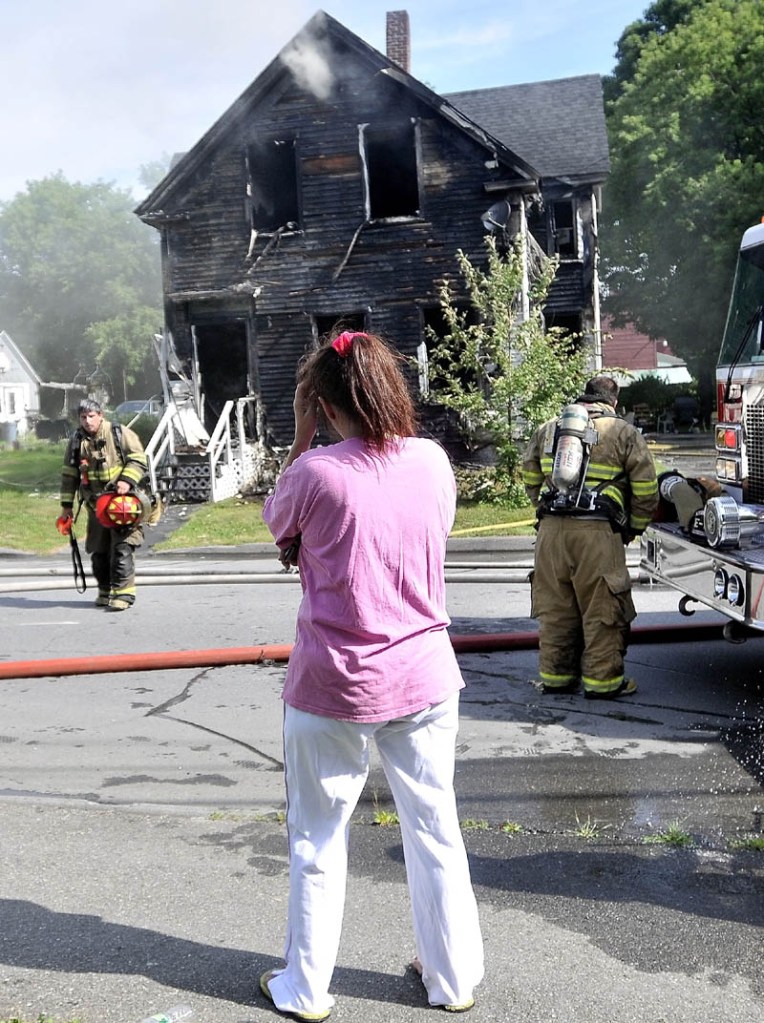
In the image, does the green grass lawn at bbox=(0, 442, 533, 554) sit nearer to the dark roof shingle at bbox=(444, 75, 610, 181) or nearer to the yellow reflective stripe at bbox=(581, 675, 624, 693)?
the yellow reflective stripe at bbox=(581, 675, 624, 693)

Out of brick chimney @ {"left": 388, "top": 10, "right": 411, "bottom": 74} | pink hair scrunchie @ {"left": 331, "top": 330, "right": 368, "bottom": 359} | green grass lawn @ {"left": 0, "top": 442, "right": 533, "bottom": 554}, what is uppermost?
brick chimney @ {"left": 388, "top": 10, "right": 411, "bottom": 74}

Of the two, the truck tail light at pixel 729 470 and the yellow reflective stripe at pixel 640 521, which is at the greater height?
the truck tail light at pixel 729 470

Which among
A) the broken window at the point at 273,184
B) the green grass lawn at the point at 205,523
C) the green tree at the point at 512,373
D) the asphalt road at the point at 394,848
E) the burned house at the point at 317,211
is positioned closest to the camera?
the asphalt road at the point at 394,848

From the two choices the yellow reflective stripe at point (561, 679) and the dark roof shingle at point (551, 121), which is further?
the dark roof shingle at point (551, 121)

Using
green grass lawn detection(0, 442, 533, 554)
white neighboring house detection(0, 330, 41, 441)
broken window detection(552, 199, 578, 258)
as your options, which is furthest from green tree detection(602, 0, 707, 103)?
white neighboring house detection(0, 330, 41, 441)

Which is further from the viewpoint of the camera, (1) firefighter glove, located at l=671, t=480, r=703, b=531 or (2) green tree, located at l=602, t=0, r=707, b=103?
(2) green tree, located at l=602, t=0, r=707, b=103

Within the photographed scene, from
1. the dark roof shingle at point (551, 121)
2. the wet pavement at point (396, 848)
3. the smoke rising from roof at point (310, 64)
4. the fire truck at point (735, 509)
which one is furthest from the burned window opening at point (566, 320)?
the fire truck at point (735, 509)

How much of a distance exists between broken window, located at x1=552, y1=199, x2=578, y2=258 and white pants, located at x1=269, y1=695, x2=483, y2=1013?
21.4 metres

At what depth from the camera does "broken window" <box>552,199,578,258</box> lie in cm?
2303

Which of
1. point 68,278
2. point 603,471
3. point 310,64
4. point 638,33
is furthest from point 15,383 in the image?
point 603,471

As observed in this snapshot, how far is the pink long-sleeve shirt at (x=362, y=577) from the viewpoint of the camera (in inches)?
104

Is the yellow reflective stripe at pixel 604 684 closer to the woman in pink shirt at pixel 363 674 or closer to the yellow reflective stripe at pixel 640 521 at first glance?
the yellow reflective stripe at pixel 640 521

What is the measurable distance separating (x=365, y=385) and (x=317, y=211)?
1791 centimetres

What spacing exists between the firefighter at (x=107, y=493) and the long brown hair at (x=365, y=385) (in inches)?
231
